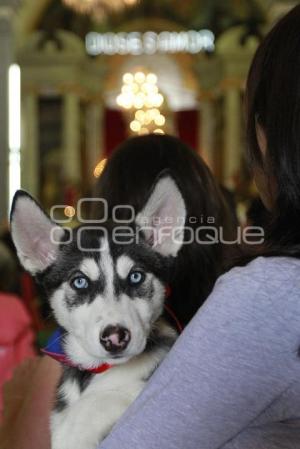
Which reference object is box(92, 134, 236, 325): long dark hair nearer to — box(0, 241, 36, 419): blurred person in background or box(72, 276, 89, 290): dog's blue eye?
box(72, 276, 89, 290): dog's blue eye

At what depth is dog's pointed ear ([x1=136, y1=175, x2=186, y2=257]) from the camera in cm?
196

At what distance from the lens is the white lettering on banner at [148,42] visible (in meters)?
23.5

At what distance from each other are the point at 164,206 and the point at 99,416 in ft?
1.87

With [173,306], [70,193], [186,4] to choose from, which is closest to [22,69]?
[186,4]

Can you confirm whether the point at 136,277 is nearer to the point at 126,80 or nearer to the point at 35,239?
the point at 35,239

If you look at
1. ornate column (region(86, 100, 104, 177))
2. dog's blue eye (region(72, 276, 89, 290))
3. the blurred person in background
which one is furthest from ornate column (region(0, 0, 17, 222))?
dog's blue eye (region(72, 276, 89, 290))

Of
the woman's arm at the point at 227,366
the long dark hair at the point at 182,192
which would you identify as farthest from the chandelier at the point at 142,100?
the woman's arm at the point at 227,366

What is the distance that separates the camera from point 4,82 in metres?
15.2

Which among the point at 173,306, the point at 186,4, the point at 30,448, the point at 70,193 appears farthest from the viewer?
the point at 186,4

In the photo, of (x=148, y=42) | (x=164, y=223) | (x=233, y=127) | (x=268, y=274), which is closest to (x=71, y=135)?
(x=148, y=42)

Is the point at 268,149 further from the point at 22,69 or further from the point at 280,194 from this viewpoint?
the point at 22,69

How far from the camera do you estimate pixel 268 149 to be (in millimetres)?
1488

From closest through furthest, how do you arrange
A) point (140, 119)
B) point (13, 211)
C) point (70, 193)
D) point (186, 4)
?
point (13, 211) < point (70, 193) < point (140, 119) < point (186, 4)

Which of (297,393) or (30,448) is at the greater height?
(297,393)
